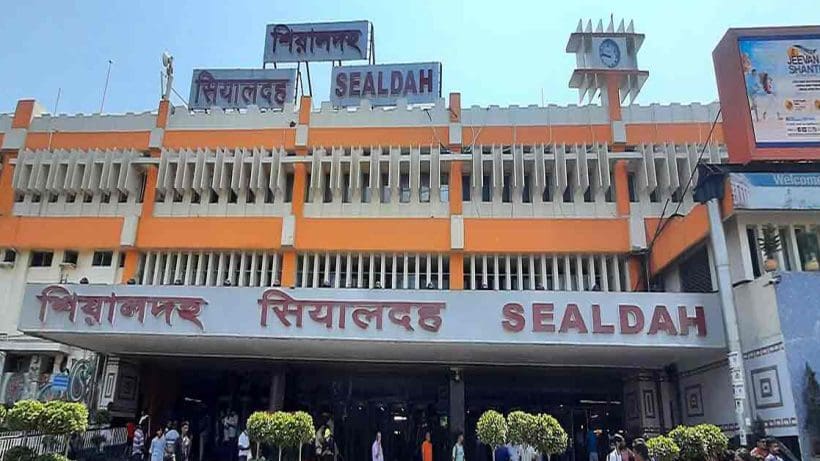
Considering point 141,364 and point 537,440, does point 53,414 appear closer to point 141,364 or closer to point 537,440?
point 141,364

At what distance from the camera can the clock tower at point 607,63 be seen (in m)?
23.4

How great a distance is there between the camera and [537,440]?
1273 centimetres

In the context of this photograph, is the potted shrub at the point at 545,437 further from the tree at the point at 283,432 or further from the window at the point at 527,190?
the window at the point at 527,190

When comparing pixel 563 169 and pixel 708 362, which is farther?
pixel 563 169

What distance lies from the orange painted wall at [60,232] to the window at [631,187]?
17.6m

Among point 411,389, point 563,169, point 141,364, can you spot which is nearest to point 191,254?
point 141,364

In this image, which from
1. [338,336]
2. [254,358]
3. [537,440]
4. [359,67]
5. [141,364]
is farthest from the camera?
[359,67]

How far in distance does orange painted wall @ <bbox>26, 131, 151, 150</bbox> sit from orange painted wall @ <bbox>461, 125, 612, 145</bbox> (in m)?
12.0

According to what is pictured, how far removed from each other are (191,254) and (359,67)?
32.3ft

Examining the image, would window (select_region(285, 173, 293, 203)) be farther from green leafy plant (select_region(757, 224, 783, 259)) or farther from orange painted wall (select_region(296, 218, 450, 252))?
green leafy plant (select_region(757, 224, 783, 259))

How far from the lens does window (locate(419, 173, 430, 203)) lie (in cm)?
2245

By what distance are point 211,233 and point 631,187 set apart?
14.5 meters

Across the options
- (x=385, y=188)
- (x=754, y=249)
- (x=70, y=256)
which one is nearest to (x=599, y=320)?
(x=754, y=249)

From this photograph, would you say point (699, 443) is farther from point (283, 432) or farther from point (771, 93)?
point (771, 93)
